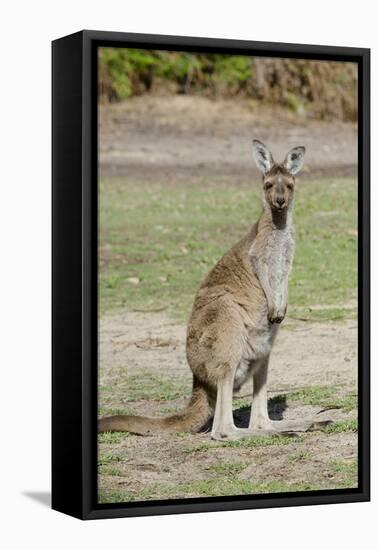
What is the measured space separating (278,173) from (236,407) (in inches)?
72.3

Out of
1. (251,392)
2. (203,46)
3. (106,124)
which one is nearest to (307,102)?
(106,124)

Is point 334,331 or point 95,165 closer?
point 95,165

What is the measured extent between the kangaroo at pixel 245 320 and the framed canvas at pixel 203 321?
0.04ft

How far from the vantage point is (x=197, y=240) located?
49.1 ft

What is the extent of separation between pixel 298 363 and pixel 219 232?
12.1 ft

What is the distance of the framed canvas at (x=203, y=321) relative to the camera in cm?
812

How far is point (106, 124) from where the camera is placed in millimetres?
16969

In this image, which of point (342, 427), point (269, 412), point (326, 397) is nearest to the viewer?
point (342, 427)

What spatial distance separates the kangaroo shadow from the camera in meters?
9.43

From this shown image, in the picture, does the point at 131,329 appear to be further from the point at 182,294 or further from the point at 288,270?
the point at 288,270

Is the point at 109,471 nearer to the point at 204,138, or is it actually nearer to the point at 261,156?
the point at 261,156

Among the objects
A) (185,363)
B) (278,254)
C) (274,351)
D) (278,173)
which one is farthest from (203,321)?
(274,351)

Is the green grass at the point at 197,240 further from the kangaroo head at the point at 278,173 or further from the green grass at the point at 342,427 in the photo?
the kangaroo head at the point at 278,173

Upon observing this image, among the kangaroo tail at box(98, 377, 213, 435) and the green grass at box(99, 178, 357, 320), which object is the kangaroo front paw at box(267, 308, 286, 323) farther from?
the green grass at box(99, 178, 357, 320)
